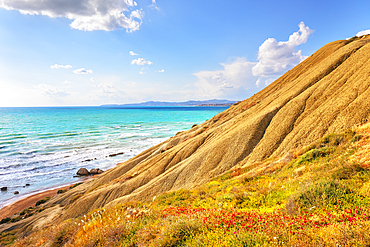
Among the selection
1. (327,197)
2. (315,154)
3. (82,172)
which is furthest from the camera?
(82,172)

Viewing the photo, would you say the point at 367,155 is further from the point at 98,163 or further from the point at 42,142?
the point at 42,142

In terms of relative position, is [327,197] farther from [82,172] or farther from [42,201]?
[82,172]

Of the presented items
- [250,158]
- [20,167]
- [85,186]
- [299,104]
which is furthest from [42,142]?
[299,104]

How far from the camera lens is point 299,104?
57.3ft

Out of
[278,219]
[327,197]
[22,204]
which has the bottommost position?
[22,204]

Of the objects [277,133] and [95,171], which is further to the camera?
[95,171]

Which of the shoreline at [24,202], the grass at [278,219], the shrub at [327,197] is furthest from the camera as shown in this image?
the shoreline at [24,202]

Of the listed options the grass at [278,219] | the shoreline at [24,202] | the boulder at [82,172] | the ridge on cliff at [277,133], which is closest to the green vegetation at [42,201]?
the shoreline at [24,202]

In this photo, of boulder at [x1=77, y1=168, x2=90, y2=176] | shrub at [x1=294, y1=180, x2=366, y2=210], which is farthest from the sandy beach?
shrub at [x1=294, y1=180, x2=366, y2=210]

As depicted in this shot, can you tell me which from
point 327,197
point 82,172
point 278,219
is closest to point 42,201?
point 82,172

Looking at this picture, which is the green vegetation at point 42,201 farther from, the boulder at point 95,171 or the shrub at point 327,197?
the shrub at point 327,197

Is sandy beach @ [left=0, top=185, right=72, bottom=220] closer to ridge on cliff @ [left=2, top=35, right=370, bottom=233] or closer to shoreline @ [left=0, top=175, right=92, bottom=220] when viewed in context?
shoreline @ [left=0, top=175, right=92, bottom=220]

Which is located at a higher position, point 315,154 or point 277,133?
point 277,133

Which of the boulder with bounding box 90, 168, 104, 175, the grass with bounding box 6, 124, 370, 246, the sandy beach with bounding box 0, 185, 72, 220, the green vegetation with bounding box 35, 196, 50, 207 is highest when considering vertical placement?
the grass with bounding box 6, 124, 370, 246
